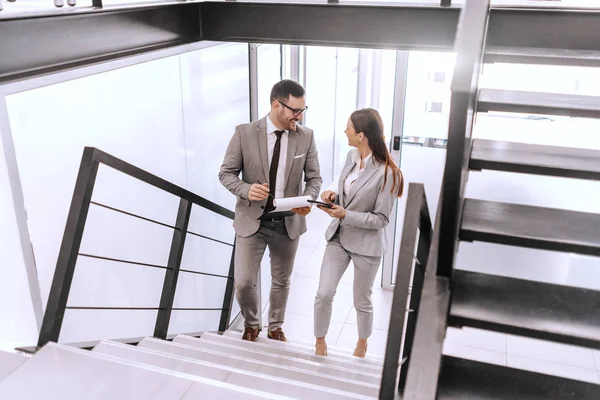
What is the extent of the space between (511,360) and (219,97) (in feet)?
9.56

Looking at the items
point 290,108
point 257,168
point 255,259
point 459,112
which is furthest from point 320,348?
point 459,112

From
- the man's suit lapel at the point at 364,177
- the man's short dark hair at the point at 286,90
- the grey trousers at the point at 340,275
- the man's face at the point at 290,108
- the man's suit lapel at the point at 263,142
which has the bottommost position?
the grey trousers at the point at 340,275

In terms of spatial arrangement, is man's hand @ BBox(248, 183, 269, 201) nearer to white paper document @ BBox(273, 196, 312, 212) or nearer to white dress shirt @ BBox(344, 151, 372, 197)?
white paper document @ BBox(273, 196, 312, 212)

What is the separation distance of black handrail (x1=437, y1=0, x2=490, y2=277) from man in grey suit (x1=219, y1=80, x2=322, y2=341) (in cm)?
159

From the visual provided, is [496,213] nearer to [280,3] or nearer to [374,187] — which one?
Result: [374,187]

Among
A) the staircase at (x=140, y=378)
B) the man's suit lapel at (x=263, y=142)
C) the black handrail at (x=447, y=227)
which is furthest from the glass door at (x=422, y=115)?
the black handrail at (x=447, y=227)

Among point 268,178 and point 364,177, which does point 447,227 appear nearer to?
point 364,177

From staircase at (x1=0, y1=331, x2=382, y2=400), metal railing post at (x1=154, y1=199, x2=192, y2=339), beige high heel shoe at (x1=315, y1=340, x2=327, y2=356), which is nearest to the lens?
staircase at (x1=0, y1=331, x2=382, y2=400)

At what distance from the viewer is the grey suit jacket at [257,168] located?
3.28m

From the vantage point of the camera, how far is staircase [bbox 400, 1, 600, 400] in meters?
1.49

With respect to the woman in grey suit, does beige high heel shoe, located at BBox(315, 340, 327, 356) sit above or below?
below

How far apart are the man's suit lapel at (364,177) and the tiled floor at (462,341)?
1.51 meters

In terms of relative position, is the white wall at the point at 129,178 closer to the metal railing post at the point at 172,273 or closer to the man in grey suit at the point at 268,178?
the metal railing post at the point at 172,273

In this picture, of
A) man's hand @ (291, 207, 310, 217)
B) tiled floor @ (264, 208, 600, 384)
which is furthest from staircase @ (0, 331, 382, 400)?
tiled floor @ (264, 208, 600, 384)
